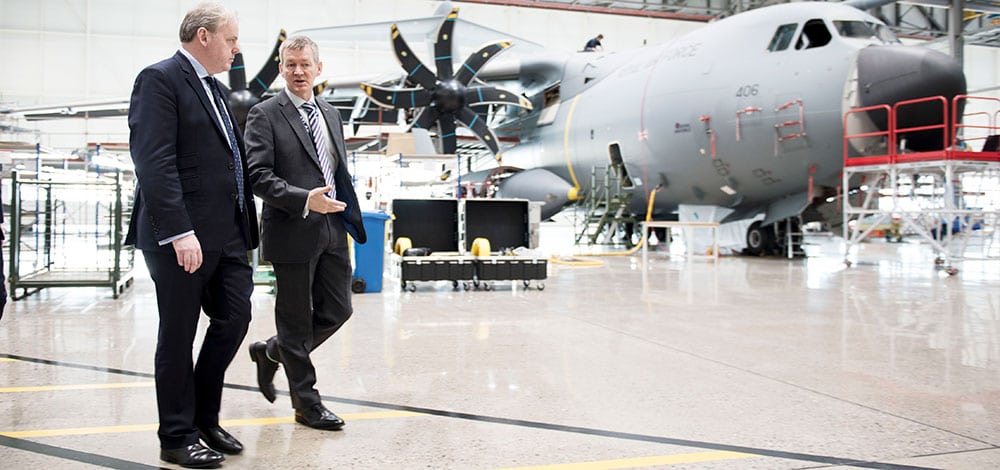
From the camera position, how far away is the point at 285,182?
10.2 ft

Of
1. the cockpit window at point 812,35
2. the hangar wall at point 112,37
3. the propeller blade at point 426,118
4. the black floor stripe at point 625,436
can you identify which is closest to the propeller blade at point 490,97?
the propeller blade at point 426,118

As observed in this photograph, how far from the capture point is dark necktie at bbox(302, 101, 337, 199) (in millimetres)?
3340

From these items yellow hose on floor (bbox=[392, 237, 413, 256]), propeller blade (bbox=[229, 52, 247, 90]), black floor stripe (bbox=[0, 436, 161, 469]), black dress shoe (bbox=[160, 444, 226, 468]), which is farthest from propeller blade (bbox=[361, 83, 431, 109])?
black dress shoe (bbox=[160, 444, 226, 468])

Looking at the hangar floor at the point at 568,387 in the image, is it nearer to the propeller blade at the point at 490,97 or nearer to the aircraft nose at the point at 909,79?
the aircraft nose at the point at 909,79

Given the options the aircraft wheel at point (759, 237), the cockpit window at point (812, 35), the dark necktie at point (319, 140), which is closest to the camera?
the dark necktie at point (319, 140)

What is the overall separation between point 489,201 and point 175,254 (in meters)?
7.15

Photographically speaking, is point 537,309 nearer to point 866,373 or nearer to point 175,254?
point 866,373

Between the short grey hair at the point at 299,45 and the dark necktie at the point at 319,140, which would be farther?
the dark necktie at the point at 319,140

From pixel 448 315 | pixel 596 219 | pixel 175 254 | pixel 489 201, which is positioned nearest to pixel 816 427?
pixel 175 254

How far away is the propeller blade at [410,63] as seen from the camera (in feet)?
45.5

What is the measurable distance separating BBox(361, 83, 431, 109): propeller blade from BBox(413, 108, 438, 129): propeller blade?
0.19 meters

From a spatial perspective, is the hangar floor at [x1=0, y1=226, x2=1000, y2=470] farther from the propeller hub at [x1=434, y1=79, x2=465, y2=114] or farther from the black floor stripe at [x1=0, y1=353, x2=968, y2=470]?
the propeller hub at [x1=434, y1=79, x2=465, y2=114]

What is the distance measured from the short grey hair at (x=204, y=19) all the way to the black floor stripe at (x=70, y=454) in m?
1.60

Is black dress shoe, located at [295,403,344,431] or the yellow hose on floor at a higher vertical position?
the yellow hose on floor
